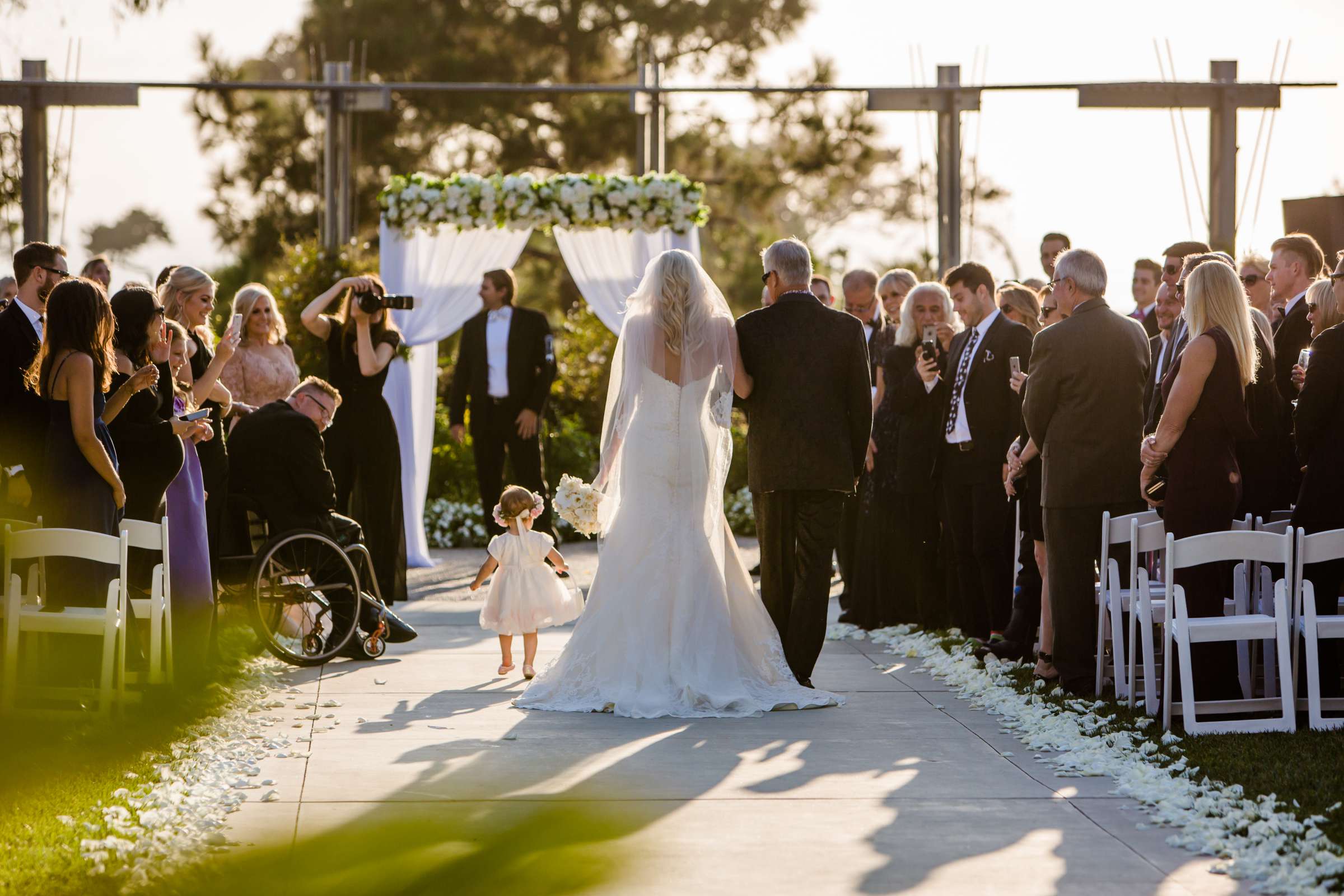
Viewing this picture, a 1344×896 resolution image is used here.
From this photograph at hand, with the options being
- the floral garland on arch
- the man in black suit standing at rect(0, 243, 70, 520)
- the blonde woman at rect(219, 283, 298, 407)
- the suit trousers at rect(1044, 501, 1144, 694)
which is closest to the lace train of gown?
the suit trousers at rect(1044, 501, 1144, 694)

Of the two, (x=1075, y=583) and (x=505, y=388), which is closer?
(x=1075, y=583)

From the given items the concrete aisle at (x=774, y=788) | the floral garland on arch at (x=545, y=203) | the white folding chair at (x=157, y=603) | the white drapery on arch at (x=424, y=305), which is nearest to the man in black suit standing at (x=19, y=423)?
the white folding chair at (x=157, y=603)

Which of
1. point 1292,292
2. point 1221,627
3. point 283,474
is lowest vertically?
point 1221,627

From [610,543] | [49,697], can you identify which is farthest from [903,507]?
[49,697]

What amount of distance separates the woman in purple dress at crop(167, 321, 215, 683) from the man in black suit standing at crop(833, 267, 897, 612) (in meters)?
3.66

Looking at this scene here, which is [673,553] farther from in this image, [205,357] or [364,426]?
[364,426]

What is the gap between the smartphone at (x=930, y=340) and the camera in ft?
25.2

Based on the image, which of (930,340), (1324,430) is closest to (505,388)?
(930,340)

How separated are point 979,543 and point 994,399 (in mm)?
747

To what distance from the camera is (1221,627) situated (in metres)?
5.30

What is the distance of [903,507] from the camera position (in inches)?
327

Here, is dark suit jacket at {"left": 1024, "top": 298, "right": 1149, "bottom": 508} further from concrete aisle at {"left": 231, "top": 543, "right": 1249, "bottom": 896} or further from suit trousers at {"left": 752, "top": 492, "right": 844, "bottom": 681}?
concrete aisle at {"left": 231, "top": 543, "right": 1249, "bottom": 896}

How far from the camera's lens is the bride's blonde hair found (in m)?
6.09

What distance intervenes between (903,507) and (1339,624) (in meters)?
3.17
